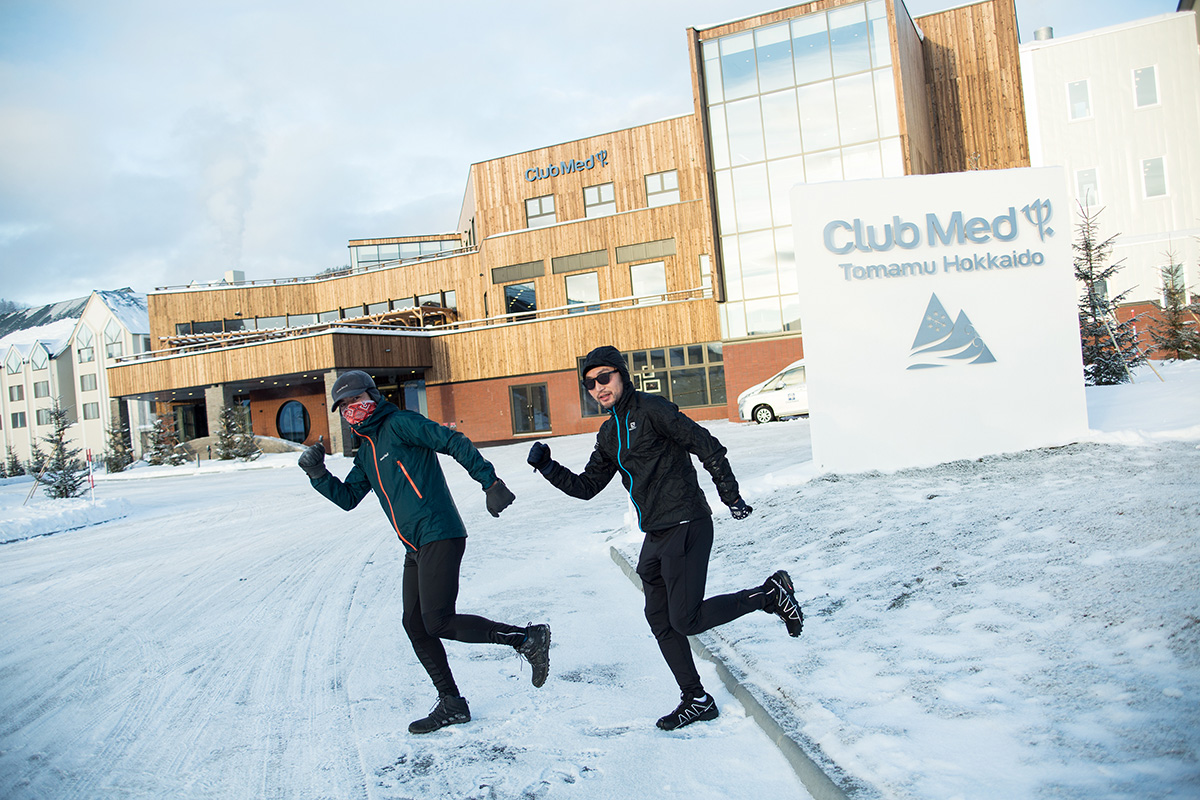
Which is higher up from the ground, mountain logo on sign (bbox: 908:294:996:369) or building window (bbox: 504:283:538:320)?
building window (bbox: 504:283:538:320)

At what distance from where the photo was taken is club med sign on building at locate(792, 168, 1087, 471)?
8.52 metres

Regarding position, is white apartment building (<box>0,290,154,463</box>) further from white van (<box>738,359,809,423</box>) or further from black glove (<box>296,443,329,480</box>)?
black glove (<box>296,443,329,480</box>)

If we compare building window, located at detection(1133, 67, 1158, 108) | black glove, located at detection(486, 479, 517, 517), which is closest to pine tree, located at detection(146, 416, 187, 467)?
black glove, located at detection(486, 479, 517, 517)

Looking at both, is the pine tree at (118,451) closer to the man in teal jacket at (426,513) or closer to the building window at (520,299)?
the building window at (520,299)

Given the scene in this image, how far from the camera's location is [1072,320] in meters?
8.70

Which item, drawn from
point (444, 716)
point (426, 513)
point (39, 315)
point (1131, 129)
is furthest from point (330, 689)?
point (39, 315)

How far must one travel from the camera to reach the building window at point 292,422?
35.8m

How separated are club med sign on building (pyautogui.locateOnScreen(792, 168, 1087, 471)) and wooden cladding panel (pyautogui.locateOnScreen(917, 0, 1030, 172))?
828 inches

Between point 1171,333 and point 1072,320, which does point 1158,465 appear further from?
point 1171,333

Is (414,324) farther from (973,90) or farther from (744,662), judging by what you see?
(744,662)

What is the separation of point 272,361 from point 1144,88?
107ft

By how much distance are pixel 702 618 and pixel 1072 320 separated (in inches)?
280

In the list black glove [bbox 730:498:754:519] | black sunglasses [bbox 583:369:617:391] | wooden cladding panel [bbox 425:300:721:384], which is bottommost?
black glove [bbox 730:498:754:519]

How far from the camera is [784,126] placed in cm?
2430
